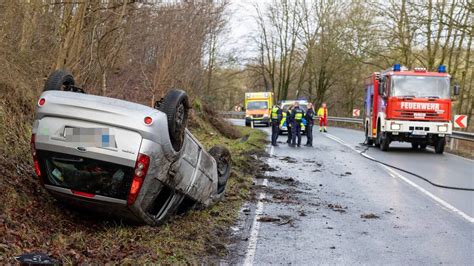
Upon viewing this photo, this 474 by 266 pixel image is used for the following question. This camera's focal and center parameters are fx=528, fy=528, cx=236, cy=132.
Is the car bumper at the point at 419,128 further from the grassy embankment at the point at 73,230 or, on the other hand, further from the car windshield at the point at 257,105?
the car windshield at the point at 257,105

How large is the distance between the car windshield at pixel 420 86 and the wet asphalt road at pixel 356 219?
207 inches

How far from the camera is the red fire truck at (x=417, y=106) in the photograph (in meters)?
18.4

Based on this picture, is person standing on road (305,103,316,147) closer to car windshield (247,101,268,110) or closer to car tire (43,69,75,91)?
car tire (43,69,75,91)

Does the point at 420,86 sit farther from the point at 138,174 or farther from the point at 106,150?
the point at 106,150

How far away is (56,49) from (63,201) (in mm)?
5394

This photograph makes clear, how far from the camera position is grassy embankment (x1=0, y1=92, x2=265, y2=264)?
474 centimetres

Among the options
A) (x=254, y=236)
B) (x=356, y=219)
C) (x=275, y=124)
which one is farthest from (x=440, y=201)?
(x=275, y=124)

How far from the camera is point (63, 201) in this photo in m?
5.48

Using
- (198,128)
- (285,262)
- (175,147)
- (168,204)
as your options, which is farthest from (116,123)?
(198,128)

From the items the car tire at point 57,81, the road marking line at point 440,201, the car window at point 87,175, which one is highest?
the car tire at point 57,81

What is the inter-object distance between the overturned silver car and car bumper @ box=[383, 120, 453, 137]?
14343mm

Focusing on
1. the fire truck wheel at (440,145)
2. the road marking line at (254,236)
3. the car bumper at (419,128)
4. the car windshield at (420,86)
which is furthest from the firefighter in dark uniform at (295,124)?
the road marking line at (254,236)

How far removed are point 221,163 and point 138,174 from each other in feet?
12.3

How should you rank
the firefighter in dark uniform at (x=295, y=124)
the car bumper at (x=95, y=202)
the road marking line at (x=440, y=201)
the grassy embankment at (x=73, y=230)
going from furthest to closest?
the firefighter in dark uniform at (x=295, y=124), the road marking line at (x=440, y=201), the car bumper at (x=95, y=202), the grassy embankment at (x=73, y=230)
